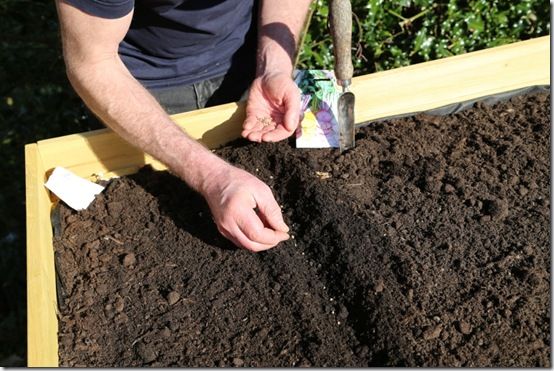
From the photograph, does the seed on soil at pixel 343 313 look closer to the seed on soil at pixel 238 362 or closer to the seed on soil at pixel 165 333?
the seed on soil at pixel 238 362

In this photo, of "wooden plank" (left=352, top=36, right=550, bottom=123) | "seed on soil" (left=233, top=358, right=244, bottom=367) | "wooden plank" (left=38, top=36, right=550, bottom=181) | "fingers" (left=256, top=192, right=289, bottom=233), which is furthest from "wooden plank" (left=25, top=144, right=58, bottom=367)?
"wooden plank" (left=352, top=36, right=550, bottom=123)

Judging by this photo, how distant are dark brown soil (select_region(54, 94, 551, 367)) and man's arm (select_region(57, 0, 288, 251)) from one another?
0.12 meters

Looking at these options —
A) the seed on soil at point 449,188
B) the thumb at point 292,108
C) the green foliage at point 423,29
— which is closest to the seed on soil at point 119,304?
the thumb at point 292,108

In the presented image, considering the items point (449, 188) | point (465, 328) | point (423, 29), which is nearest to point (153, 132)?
point (449, 188)

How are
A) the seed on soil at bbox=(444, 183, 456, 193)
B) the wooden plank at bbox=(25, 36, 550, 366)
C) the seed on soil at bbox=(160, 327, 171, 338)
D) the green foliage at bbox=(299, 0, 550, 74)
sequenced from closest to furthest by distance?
the seed on soil at bbox=(160, 327, 171, 338) → the wooden plank at bbox=(25, 36, 550, 366) → the seed on soil at bbox=(444, 183, 456, 193) → the green foliage at bbox=(299, 0, 550, 74)

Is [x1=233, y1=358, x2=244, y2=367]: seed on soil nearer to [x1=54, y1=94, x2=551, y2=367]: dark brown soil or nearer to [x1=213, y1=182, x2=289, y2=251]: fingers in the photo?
[x1=54, y1=94, x2=551, y2=367]: dark brown soil

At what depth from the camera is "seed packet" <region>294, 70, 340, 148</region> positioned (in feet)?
7.97

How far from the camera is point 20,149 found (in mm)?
3672

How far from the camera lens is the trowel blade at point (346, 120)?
2.31m

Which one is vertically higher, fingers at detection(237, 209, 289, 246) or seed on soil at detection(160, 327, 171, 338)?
fingers at detection(237, 209, 289, 246)

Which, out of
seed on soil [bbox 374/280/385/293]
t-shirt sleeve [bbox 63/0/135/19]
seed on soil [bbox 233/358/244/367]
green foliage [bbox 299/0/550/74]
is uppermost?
t-shirt sleeve [bbox 63/0/135/19]

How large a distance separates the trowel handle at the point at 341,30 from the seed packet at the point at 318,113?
28 centimetres

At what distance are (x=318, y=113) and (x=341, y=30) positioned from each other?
369 mm

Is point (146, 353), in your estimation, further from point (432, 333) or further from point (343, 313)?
point (432, 333)
